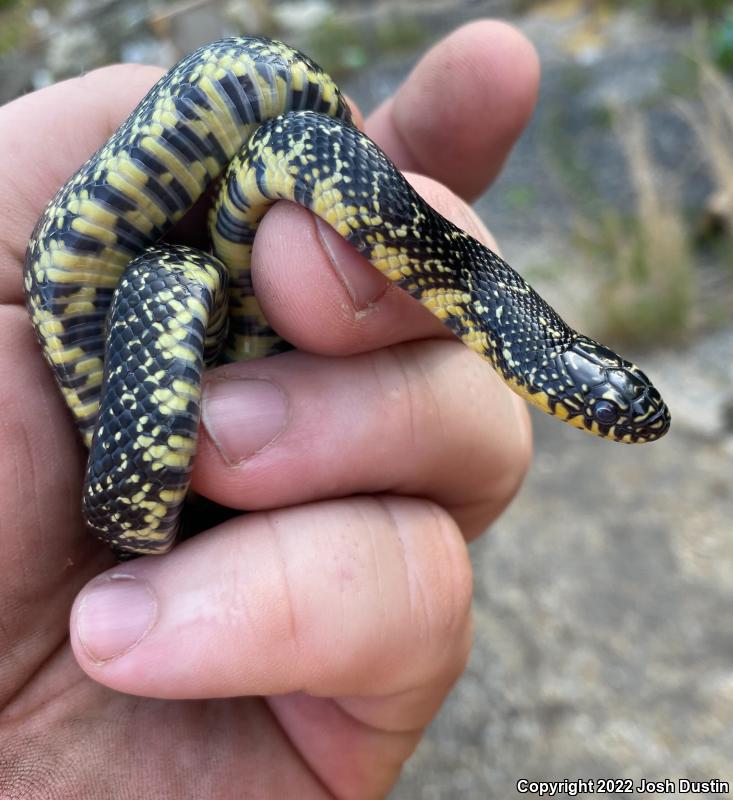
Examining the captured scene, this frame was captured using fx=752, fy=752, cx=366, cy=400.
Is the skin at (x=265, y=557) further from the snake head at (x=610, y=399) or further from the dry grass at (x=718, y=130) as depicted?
the dry grass at (x=718, y=130)

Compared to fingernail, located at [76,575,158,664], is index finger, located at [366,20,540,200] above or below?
above

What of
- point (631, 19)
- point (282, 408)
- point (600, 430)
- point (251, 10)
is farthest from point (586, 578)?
point (251, 10)

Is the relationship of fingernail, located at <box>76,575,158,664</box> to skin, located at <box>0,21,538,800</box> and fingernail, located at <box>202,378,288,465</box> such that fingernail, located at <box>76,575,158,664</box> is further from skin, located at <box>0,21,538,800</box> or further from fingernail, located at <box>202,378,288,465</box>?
fingernail, located at <box>202,378,288,465</box>

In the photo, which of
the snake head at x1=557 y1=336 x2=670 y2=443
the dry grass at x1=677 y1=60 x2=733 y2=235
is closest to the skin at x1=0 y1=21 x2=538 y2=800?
the snake head at x1=557 y1=336 x2=670 y2=443

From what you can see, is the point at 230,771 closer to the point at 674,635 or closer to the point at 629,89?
the point at 674,635

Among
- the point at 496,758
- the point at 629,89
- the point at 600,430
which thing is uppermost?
the point at 600,430

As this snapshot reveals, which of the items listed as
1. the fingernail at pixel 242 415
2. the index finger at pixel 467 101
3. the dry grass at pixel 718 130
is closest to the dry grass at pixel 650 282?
the dry grass at pixel 718 130
